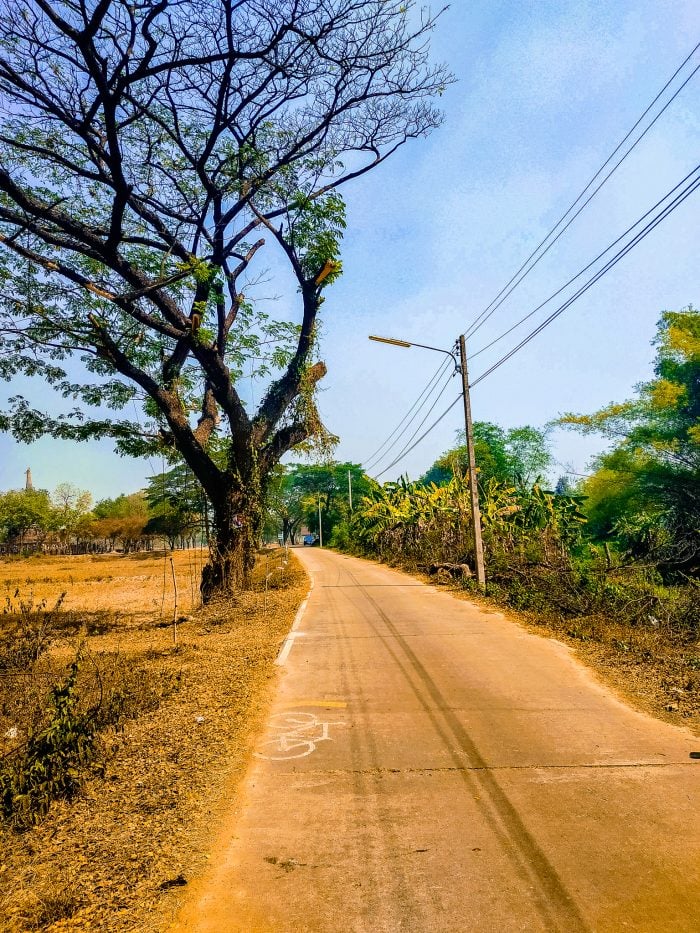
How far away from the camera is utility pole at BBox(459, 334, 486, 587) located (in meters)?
14.6

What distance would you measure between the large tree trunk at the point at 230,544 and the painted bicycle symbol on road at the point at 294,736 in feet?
28.6

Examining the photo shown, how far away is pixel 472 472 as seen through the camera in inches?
573

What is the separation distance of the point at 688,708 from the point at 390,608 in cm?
789

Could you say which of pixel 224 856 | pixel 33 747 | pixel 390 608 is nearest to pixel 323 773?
pixel 224 856

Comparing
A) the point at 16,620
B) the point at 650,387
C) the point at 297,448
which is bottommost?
the point at 16,620

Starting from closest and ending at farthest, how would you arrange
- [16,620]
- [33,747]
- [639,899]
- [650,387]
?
1. [639,899]
2. [33,747]
3. [16,620]
4. [650,387]

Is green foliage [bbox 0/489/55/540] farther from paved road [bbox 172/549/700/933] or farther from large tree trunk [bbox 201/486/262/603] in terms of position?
paved road [bbox 172/549/700/933]

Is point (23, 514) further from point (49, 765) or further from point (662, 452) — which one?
point (49, 765)

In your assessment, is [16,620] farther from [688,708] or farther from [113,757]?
[688,708]

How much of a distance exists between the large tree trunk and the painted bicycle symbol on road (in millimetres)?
8714

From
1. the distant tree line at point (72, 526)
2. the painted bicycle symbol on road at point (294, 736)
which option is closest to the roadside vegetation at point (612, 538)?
the painted bicycle symbol on road at point (294, 736)

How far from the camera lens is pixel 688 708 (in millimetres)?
5762

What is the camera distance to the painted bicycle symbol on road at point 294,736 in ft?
15.9

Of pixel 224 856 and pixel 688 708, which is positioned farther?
pixel 688 708
